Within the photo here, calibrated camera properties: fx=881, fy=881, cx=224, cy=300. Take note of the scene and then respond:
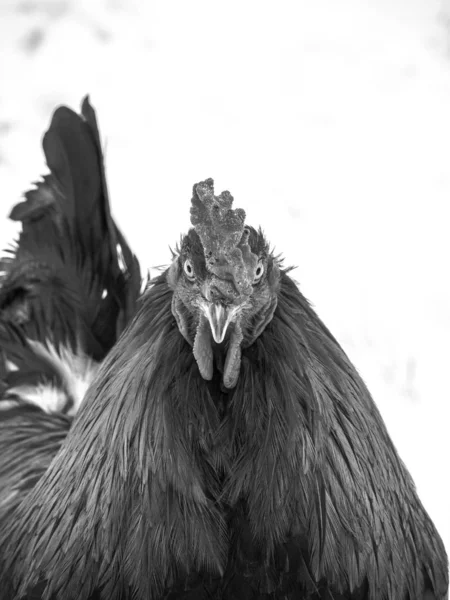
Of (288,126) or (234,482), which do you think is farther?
(288,126)

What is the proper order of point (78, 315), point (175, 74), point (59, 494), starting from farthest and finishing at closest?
→ point (175, 74) → point (78, 315) → point (59, 494)

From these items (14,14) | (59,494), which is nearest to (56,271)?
(59,494)

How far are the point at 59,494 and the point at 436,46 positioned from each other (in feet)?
15.7

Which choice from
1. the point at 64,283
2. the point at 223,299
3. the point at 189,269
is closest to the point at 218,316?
the point at 223,299

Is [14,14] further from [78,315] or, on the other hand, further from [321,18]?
[78,315]

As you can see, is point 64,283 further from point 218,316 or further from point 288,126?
point 288,126

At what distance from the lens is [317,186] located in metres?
5.71

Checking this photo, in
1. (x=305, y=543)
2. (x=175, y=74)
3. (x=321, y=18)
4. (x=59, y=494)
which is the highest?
(x=321, y=18)

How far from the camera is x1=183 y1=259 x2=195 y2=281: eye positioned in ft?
7.14

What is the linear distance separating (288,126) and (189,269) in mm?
3921

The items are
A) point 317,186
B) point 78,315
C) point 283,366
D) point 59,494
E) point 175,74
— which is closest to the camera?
point 283,366

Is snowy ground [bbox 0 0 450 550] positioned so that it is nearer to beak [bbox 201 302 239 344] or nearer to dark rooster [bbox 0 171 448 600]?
dark rooster [bbox 0 171 448 600]

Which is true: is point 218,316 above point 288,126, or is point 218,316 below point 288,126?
below

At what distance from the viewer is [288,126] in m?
5.92
